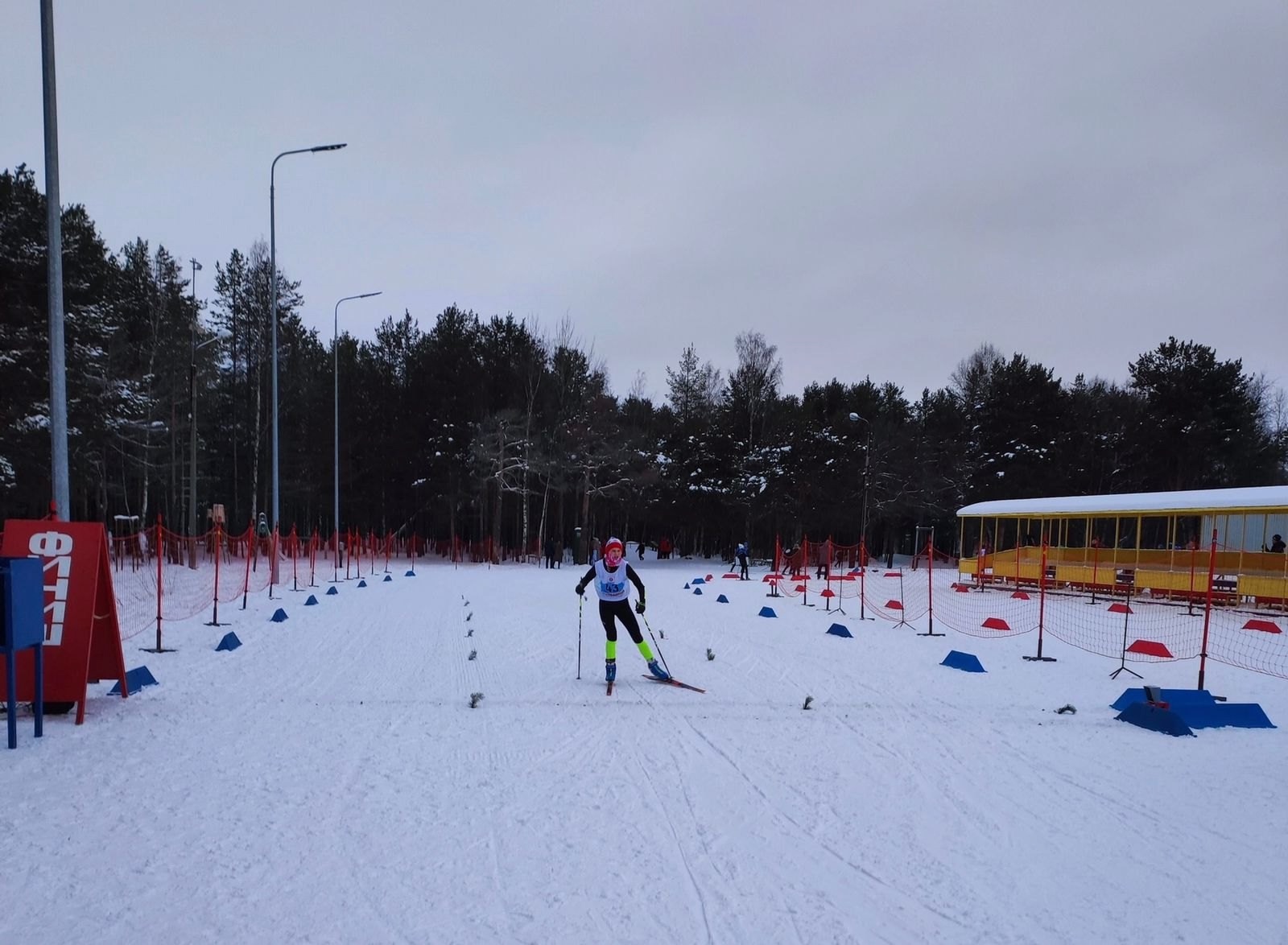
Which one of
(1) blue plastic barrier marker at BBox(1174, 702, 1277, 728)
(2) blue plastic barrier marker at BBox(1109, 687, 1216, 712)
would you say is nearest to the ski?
(2) blue plastic barrier marker at BBox(1109, 687, 1216, 712)

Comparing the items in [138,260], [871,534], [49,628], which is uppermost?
[138,260]

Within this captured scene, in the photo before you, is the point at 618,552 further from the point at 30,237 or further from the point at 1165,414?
the point at 1165,414

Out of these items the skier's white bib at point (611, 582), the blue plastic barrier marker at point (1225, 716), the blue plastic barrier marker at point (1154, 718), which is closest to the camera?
the blue plastic barrier marker at point (1154, 718)

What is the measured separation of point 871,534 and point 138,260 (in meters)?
47.1

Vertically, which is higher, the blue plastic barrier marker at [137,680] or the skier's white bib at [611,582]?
the skier's white bib at [611,582]

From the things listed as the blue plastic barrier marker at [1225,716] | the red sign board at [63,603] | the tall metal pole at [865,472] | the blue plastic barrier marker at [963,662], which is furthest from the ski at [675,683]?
the tall metal pole at [865,472]

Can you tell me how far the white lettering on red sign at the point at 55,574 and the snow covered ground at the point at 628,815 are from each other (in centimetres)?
88

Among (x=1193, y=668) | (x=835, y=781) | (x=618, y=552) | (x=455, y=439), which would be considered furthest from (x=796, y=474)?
(x=835, y=781)

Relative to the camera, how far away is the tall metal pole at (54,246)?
29.0 ft

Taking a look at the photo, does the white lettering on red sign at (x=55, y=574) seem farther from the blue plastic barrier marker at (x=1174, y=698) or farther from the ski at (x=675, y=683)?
the blue plastic barrier marker at (x=1174, y=698)

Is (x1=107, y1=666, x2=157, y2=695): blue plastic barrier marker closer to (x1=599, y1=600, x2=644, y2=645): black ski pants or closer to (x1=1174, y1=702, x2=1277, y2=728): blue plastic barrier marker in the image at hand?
(x1=599, y1=600, x2=644, y2=645): black ski pants

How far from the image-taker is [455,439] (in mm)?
44156

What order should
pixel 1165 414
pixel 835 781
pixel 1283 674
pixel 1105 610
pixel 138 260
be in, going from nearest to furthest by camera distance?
pixel 835 781 < pixel 1283 674 < pixel 1105 610 < pixel 138 260 < pixel 1165 414

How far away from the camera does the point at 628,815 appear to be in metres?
5.29
